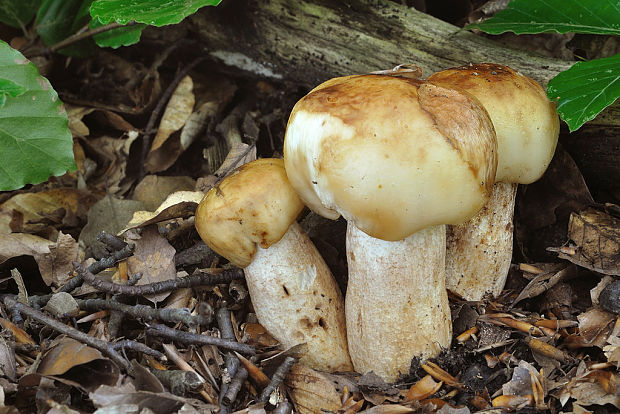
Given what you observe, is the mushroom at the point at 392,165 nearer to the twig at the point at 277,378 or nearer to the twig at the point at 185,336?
the twig at the point at 277,378

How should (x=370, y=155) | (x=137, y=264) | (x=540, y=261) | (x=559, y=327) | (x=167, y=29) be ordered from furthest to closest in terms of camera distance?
(x=167, y=29) → (x=540, y=261) → (x=137, y=264) → (x=559, y=327) → (x=370, y=155)

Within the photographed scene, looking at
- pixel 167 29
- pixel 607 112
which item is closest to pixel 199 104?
pixel 167 29

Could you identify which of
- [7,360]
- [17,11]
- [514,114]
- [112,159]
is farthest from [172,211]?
[17,11]

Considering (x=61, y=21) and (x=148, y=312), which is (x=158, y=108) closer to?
(x=61, y=21)

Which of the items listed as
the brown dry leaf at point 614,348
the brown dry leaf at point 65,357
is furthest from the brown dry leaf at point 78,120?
the brown dry leaf at point 614,348

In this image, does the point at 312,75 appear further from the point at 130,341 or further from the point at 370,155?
the point at 130,341

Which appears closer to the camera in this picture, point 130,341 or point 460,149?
point 460,149
